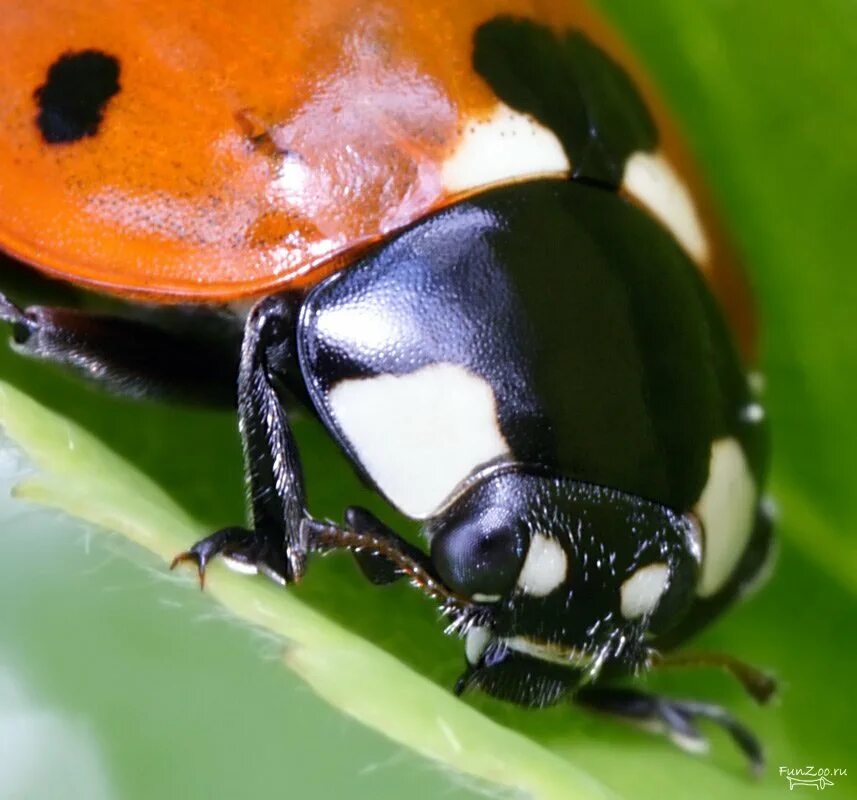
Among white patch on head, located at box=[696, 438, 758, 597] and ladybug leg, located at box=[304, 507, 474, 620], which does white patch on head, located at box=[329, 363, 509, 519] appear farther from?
white patch on head, located at box=[696, 438, 758, 597]

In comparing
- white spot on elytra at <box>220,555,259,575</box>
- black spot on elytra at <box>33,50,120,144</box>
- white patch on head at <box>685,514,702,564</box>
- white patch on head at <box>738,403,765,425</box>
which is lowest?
white patch on head at <box>685,514,702,564</box>

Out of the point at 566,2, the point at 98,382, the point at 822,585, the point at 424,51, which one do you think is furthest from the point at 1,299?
the point at 822,585

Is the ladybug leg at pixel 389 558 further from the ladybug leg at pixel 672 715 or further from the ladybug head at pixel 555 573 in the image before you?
the ladybug leg at pixel 672 715

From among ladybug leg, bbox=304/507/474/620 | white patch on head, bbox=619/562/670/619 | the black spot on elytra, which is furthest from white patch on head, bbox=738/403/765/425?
the black spot on elytra

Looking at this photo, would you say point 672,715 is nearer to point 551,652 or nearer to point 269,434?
point 551,652

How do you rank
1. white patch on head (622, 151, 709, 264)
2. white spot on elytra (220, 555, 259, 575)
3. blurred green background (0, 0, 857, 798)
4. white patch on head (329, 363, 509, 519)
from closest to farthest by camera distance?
blurred green background (0, 0, 857, 798), white spot on elytra (220, 555, 259, 575), white patch on head (329, 363, 509, 519), white patch on head (622, 151, 709, 264)

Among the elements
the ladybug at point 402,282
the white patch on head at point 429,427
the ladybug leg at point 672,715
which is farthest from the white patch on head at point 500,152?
the ladybug leg at point 672,715

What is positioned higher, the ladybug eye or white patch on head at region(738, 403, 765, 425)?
white patch on head at region(738, 403, 765, 425)

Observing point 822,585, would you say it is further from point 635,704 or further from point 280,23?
point 280,23
